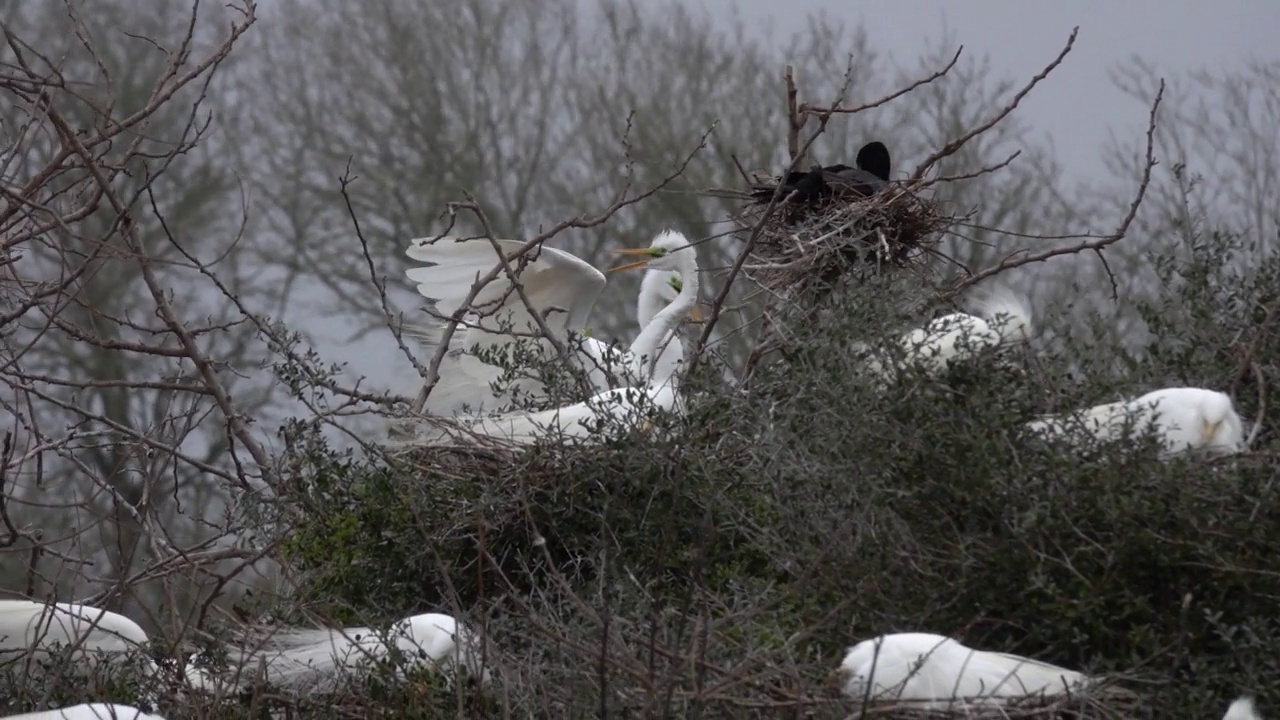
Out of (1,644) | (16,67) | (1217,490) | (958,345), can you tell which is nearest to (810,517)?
(958,345)

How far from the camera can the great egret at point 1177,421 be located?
9.77ft

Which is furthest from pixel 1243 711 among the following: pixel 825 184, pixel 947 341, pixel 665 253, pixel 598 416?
pixel 665 253

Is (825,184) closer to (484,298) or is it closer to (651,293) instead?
(484,298)

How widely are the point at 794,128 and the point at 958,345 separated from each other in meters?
1.05

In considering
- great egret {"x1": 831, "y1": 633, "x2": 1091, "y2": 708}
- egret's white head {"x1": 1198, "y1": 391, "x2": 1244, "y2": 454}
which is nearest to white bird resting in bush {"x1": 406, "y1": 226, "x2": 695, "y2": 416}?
egret's white head {"x1": 1198, "y1": 391, "x2": 1244, "y2": 454}

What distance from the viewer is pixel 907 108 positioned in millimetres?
13234

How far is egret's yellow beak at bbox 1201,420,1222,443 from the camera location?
3.00m

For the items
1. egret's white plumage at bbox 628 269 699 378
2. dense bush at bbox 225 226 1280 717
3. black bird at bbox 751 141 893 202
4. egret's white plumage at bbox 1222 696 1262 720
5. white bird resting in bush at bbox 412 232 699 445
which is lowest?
egret's white plumage at bbox 1222 696 1262 720

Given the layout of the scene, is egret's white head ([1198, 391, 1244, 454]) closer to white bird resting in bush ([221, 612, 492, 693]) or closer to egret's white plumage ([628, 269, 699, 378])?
white bird resting in bush ([221, 612, 492, 693])

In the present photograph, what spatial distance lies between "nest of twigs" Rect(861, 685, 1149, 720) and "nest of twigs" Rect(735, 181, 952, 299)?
1819 mm

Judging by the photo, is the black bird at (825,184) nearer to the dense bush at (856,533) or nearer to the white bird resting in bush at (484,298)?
the white bird resting in bush at (484,298)

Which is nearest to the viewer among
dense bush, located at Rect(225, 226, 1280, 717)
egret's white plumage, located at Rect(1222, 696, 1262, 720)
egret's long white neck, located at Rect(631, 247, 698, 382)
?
egret's white plumage, located at Rect(1222, 696, 1262, 720)

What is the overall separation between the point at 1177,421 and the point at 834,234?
1.70 m

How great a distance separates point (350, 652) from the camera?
334 centimetres
